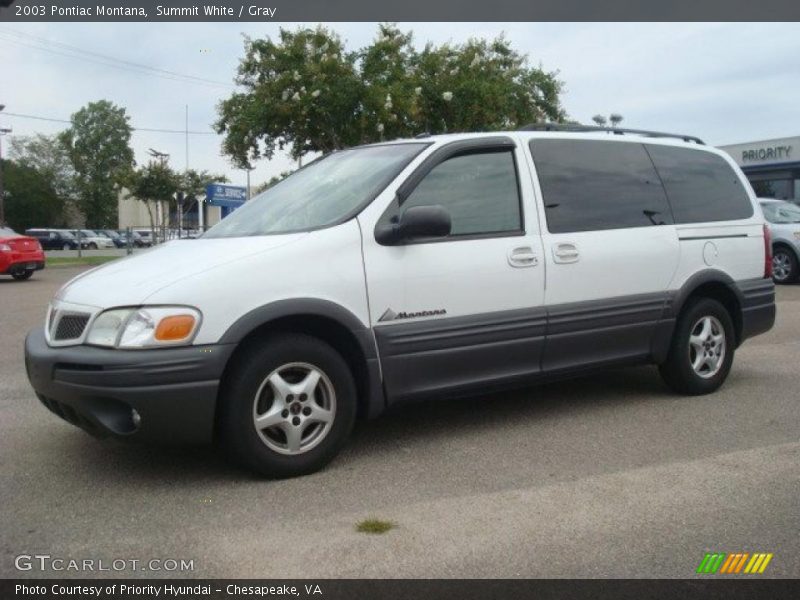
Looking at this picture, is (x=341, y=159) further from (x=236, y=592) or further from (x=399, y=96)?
(x=399, y=96)

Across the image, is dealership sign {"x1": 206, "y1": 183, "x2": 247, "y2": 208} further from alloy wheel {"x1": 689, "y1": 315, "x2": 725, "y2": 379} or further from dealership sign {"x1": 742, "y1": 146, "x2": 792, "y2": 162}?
alloy wheel {"x1": 689, "y1": 315, "x2": 725, "y2": 379}

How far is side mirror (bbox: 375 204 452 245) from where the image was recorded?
13.9 feet

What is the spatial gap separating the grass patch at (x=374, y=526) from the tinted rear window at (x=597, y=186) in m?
2.25

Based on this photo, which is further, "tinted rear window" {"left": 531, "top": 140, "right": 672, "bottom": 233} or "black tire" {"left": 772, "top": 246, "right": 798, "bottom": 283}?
"black tire" {"left": 772, "top": 246, "right": 798, "bottom": 283}

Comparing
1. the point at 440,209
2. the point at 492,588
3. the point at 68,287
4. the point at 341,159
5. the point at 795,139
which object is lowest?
the point at 492,588

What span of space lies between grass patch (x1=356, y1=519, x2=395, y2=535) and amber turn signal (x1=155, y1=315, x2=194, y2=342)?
117cm

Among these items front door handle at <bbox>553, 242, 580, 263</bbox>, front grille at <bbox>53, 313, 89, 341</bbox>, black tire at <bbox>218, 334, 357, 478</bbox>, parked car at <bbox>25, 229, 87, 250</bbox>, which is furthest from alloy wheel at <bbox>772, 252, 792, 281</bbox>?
parked car at <bbox>25, 229, 87, 250</bbox>

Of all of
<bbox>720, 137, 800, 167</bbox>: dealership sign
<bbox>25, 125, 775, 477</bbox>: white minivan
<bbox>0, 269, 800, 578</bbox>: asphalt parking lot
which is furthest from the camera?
<bbox>720, 137, 800, 167</bbox>: dealership sign

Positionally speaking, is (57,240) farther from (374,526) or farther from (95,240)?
(374,526)

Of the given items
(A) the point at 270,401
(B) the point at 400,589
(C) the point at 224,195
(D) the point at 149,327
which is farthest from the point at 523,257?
(C) the point at 224,195

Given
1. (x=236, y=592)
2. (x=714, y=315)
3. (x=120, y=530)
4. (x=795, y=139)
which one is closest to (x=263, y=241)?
(x=120, y=530)

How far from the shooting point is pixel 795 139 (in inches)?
1256

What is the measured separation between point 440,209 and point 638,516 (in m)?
1.79

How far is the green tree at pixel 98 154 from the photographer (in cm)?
8400
